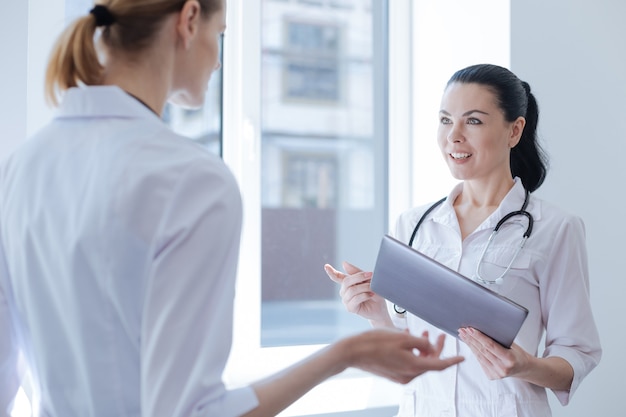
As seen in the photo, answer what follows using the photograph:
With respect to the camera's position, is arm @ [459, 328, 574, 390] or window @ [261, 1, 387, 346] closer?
arm @ [459, 328, 574, 390]

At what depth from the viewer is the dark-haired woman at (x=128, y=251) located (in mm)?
756

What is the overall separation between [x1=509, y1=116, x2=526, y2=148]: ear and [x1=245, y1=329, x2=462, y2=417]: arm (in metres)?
1.07

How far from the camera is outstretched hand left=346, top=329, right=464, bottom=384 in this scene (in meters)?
0.87

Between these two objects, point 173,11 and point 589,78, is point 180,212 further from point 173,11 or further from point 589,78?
point 589,78

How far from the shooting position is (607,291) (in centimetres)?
270

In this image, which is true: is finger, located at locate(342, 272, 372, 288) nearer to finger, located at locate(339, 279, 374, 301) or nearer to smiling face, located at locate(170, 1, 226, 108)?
finger, located at locate(339, 279, 374, 301)

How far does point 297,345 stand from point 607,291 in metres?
1.30

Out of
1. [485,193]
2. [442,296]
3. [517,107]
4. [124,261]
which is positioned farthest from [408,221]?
[124,261]

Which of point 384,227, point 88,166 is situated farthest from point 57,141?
point 384,227

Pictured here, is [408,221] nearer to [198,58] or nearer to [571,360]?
[571,360]

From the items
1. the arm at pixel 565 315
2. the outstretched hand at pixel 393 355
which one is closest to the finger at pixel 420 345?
the outstretched hand at pixel 393 355

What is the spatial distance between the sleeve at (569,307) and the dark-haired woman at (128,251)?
86cm

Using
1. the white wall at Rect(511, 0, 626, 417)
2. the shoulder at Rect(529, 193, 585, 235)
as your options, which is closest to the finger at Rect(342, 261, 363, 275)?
the shoulder at Rect(529, 193, 585, 235)

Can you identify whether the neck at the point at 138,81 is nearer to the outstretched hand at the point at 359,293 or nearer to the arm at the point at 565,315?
the outstretched hand at the point at 359,293
